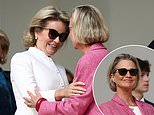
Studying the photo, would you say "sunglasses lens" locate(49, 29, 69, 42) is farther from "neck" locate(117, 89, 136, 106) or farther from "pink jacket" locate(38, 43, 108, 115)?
"neck" locate(117, 89, 136, 106)

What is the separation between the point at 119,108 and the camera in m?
1.43

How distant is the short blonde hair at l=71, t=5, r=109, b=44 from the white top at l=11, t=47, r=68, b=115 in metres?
0.26

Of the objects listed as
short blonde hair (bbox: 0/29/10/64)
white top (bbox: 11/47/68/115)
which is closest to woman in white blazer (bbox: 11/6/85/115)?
white top (bbox: 11/47/68/115)

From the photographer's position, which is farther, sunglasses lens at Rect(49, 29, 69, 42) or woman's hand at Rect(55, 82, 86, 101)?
sunglasses lens at Rect(49, 29, 69, 42)

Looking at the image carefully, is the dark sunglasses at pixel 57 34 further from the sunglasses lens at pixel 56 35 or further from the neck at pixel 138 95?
the neck at pixel 138 95

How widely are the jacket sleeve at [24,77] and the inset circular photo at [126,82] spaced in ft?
0.97

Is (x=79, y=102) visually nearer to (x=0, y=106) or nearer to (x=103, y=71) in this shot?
(x=103, y=71)

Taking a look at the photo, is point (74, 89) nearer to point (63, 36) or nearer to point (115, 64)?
point (115, 64)

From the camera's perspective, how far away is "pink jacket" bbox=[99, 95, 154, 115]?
143 centimetres

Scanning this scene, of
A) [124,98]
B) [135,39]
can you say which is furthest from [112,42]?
[124,98]

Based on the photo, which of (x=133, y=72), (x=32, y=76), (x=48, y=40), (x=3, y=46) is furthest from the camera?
(x=3, y=46)

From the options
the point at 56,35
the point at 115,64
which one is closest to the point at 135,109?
the point at 115,64

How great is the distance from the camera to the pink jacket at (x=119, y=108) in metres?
1.43

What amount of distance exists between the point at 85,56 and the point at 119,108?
20cm
